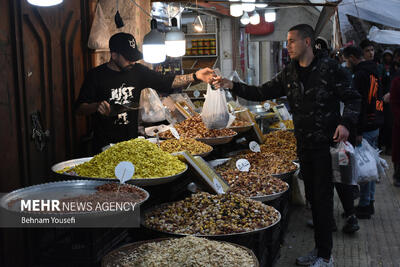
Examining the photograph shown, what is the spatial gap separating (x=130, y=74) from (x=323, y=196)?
1987 millimetres

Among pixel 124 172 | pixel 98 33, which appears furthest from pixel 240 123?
pixel 124 172

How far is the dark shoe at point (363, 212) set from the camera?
5.89 meters

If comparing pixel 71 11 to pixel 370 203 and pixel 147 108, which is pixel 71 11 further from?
pixel 370 203

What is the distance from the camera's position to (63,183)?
2699 mm

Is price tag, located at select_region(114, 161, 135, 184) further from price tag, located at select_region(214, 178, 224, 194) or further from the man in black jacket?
the man in black jacket

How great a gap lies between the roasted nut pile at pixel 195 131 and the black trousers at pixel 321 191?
129 cm

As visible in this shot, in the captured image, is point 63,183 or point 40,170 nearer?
point 63,183

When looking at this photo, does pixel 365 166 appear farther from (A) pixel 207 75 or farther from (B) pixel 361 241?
(A) pixel 207 75

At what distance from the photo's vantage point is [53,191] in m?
2.62

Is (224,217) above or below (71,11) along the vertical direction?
below

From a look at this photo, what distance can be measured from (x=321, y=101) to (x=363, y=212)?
2563mm

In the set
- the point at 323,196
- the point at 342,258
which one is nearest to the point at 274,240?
the point at 323,196

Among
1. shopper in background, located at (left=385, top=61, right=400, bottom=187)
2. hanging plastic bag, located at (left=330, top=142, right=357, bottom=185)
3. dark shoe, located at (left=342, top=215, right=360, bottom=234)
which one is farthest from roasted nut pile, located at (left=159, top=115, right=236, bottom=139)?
shopper in background, located at (left=385, top=61, right=400, bottom=187)

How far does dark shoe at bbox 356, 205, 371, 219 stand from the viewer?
5.89m
